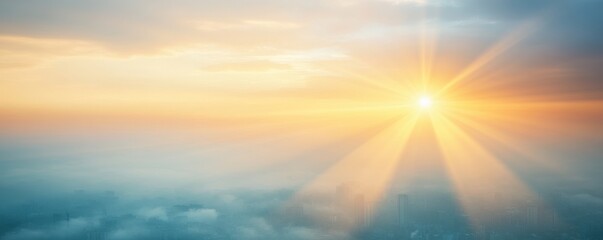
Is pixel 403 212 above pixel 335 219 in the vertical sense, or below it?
above

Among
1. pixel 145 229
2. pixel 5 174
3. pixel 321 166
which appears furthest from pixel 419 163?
pixel 5 174

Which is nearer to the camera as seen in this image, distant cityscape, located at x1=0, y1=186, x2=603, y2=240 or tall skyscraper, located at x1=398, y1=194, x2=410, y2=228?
distant cityscape, located at x1=0, y1=186, x2=603, y2=240

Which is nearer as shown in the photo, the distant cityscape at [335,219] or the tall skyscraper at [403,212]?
the distant cityscape at [335,219]

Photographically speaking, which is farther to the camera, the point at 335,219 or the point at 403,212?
the point at 335,219

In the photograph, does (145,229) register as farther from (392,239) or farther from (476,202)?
(476,202)

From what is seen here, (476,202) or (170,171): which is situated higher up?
(170,171)

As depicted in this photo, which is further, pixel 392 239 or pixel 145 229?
pixel 145 229

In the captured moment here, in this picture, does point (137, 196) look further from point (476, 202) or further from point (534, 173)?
point (534, 173)

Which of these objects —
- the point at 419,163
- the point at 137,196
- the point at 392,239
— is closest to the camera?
the point at 392,239

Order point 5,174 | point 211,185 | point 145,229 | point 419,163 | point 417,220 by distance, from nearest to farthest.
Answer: point 417,220
point 145,229
point 211,185
point 5,174
point 419,163

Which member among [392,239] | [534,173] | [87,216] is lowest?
[392,239]
